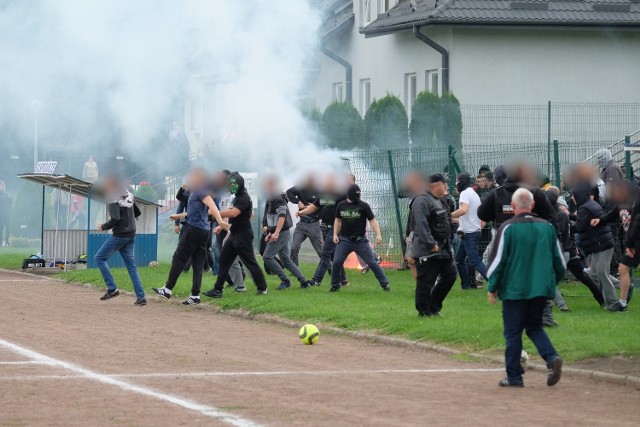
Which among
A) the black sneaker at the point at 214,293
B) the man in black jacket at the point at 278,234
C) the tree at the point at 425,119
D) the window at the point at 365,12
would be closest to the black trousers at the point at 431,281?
the black sneaker at the point at 214,293

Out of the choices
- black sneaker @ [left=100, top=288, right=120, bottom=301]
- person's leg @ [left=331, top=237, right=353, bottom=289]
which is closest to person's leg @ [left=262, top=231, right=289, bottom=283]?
person's leg @ [left=331, top=237, right=353, bottom=289]

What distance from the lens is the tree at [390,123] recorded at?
3216 cm

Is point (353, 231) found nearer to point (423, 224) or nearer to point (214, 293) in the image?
point (214, 293)

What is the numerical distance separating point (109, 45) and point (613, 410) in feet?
80.2

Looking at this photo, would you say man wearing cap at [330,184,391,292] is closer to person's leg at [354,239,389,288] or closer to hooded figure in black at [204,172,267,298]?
person's leg at [354,239,389,288]

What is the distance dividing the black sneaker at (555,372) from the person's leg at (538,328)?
0.10 metres

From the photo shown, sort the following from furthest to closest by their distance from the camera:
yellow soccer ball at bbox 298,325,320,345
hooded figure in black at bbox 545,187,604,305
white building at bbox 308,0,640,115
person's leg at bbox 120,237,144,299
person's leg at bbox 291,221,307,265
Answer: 1. white building at bbox 308,0,640,115
2. person's leg at bbox 291,221,307,265
3. person's leg at bbox 120,237,144,299
4. hooded figure in black at bbox 545,187,604,305
5. yellow soccer ball at bbox 298,325,320,345

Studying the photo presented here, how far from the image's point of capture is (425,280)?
1598 cm

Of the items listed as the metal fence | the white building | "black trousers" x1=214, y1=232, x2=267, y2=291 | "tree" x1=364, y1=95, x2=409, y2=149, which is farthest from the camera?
"tree" x1=364, y1=95, x2=409, y2=149

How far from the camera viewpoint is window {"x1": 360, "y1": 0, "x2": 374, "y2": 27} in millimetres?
36188

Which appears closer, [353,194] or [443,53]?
[353,194]

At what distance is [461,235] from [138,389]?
10.1 m

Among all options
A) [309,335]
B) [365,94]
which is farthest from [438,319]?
[365,94]

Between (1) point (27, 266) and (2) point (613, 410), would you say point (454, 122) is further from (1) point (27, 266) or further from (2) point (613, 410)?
(2) point (613, 410)
